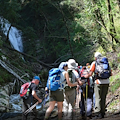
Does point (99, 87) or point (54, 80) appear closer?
point (54, 80)

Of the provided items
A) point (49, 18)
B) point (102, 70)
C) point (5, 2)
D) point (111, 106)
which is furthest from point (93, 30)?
point (49, 18)

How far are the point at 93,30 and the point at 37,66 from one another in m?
7.74

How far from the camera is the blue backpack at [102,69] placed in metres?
4.15

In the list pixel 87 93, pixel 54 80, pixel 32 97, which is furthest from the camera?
pixel 87 93

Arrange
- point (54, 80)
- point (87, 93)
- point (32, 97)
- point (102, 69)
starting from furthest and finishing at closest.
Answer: point (87, 93)
point (32, 97)
point (102, 69)
point (54, 80)

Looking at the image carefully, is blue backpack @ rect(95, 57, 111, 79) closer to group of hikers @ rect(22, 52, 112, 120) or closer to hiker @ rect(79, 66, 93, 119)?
group of hikers @ rect(22, 52, 112, 120)

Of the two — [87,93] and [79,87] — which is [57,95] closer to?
[79,87]

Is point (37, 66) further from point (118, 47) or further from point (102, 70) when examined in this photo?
point (102, 70)

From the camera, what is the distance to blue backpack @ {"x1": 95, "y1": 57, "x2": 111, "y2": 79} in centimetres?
415

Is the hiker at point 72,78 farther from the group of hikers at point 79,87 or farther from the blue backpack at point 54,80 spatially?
the blue backpack at point 54,80

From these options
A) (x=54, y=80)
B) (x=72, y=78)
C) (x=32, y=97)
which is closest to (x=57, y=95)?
(x=54, y=80)

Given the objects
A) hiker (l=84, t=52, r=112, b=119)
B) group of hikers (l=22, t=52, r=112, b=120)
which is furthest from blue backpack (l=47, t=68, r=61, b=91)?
hiker (l=84, t=52, r=112, b=119)

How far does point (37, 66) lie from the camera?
52.5 feet

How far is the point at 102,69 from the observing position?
13.6ft
